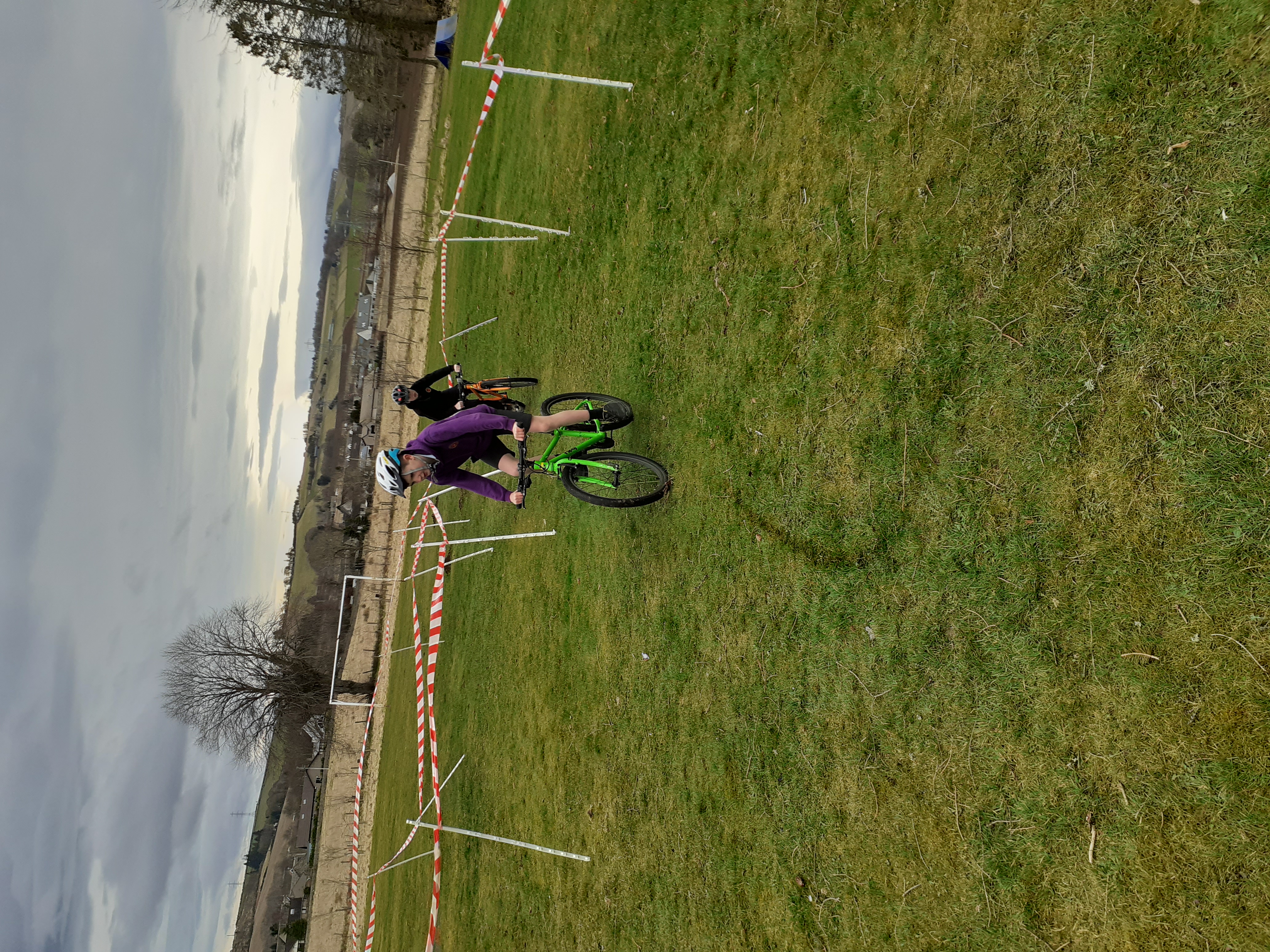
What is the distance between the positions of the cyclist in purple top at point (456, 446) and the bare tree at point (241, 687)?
26.8m

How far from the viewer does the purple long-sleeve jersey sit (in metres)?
7.50

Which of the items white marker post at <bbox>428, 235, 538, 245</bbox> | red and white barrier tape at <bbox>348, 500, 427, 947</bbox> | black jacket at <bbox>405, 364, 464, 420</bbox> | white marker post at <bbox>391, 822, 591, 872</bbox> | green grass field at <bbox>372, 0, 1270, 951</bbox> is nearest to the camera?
green grass field at <bbox>372, 0, 1270, 951</bbox>

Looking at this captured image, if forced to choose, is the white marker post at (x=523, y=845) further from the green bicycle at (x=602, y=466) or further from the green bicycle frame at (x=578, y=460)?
the green bicycle frame at (x=578, y=460)

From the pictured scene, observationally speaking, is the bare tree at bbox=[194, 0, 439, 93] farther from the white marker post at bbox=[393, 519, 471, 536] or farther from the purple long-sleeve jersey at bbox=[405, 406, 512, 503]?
the purple long-sleeve jersey at bbox=[405, 406, 512, 503]

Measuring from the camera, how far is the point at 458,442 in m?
7.77

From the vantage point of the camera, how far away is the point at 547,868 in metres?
8.77

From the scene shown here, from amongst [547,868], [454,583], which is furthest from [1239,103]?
[454,583]

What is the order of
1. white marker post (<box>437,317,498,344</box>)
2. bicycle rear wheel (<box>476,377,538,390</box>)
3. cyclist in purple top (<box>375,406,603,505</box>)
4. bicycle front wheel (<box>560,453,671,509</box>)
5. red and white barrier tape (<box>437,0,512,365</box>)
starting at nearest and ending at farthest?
cyclist in purple top (<box>375,406,603,505</box>) → bicycle front wheel (<box>560,453,671,509</box>) → bicycle rear wheel (<box>476,377,538,390</box>) → white marker post (<box>437,317,498,344</box>) → red and white barrier tape (<box>437,0,512,365</box>)

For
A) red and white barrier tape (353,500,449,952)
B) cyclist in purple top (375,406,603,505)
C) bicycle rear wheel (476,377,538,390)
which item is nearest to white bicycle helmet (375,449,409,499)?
cyclist in purple top (375,406,603,505)

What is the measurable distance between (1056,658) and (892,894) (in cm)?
217

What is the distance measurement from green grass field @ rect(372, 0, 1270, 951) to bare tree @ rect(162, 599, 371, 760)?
82.2 feet

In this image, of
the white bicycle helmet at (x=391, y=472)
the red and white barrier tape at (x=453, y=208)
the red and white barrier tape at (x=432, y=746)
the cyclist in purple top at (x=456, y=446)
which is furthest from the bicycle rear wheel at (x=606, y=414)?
the red and white barrier tape at (x=453, y=208)

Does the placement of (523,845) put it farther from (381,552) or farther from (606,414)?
(381,552)

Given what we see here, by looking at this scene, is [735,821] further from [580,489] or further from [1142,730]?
[580,489]
